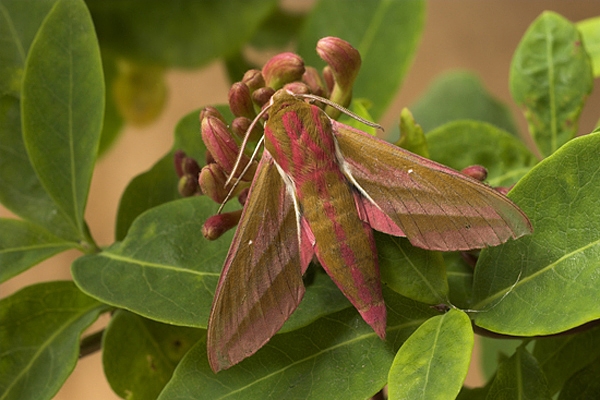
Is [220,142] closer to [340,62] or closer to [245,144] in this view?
[245,144]

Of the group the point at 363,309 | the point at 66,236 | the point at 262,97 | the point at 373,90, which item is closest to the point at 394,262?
the point at 363,309

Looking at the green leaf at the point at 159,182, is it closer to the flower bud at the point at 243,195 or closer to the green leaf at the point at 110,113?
the flower bud at the point at 243,195

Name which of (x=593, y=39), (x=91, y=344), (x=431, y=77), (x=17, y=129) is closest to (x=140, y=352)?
(x=91, y=344)

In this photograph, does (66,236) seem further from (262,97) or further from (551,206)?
(551,206)

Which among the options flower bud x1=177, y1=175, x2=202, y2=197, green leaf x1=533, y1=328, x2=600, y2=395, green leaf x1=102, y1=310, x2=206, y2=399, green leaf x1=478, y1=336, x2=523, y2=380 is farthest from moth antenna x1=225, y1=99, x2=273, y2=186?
green leaf x1=478, y1=336, x2=523, y2=380

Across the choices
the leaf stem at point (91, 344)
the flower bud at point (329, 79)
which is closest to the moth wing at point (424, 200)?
the flower bud at point (329, 79)
